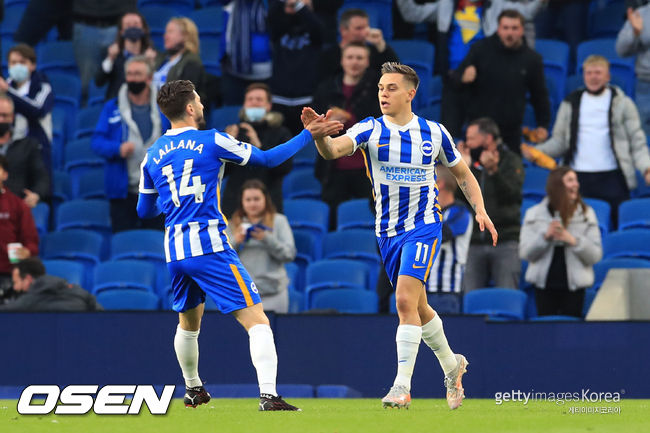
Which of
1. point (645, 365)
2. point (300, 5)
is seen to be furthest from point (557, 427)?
point (300, 5)

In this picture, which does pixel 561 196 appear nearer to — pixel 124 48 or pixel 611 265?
pixel 611 265

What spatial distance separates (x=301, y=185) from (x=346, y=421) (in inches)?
306

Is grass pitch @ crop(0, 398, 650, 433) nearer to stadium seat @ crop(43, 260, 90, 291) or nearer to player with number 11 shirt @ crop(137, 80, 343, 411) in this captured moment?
player with number 11 shirt @ crop(137, 80, 343, 411)

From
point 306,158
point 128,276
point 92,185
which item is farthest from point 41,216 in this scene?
point 306,158

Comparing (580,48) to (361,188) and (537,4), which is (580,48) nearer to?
(537,4)

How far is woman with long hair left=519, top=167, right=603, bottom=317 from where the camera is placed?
1180cm

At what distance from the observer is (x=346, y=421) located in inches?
268

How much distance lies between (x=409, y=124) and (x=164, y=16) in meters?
9.76

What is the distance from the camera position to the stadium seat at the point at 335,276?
41.1 ft

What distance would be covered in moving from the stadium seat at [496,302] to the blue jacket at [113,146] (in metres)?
4.00

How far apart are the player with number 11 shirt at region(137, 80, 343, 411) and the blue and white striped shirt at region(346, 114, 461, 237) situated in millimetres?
521

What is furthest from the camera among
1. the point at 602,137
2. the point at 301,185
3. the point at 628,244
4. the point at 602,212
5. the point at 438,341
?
the point at 301,185

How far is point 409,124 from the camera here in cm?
812

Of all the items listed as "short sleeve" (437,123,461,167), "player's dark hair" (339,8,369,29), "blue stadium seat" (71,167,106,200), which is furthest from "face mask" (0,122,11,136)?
"short sleeve" (437,123,461,167)
